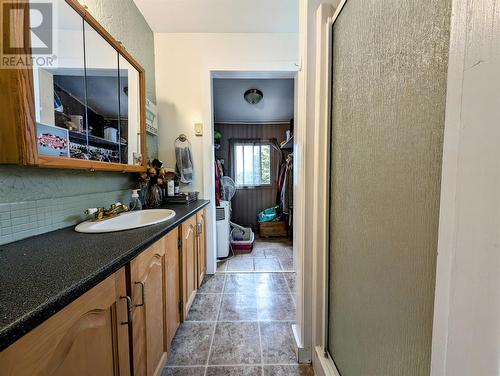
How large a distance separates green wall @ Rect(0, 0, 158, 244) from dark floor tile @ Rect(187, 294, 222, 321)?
3.28ft

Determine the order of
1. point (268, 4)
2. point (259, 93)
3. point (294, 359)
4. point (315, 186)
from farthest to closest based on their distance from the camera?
point (259, 93) → point (268, 4) → point (294, 359) → point (315, 186)

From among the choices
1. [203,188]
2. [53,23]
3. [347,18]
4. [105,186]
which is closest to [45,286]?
[105,186]

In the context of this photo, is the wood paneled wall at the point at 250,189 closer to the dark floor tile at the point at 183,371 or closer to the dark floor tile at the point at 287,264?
the dark floor tile at the point at 287,264

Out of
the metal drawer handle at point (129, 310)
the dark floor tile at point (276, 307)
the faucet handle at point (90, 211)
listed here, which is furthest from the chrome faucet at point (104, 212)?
the dark floor tile at point (276, 307)

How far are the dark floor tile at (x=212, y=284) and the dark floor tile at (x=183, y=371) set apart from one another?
77 centimetres

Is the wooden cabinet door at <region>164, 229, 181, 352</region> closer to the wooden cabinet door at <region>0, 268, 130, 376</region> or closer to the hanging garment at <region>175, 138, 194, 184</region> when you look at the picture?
the wooden cabinet door at <region>0, 268, 130, 376</region>

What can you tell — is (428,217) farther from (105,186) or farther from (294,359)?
(105,186)

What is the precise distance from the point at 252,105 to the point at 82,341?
359 centimetres

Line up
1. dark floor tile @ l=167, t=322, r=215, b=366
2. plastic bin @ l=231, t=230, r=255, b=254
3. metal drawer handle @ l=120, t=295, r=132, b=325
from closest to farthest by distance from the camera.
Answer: metal drawer handle @ l=120, t=295, r=132, b=325 < dark floor tile @ l=167, t=322, r=215, b=366 < plastic bin @ l=231, t=230, r=255, b=254

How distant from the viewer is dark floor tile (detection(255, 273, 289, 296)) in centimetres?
199

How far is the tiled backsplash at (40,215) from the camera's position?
80 cm

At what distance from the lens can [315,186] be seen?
1.13 m

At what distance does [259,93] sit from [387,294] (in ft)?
10.4

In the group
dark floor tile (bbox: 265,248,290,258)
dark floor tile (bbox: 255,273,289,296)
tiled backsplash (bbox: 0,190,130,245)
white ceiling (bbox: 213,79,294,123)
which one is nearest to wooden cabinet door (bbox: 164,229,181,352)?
tiled backsplash (bbox: 0,190,130,245)
